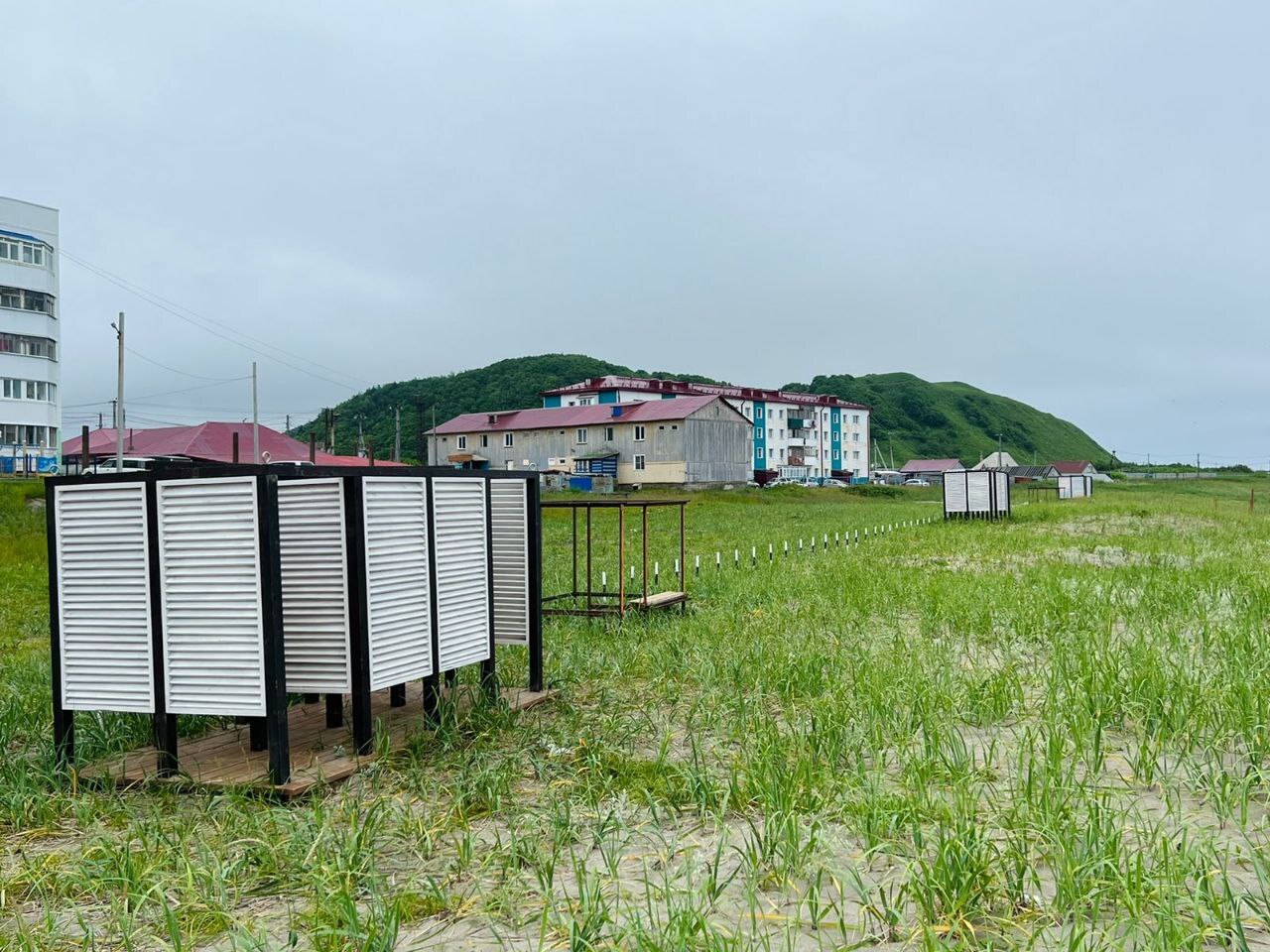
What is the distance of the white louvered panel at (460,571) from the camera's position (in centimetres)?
667

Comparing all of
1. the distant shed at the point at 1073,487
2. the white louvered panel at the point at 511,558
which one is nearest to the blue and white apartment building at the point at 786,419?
the distant shed at the point at 1073,487

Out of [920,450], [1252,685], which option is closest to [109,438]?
[1252,685]

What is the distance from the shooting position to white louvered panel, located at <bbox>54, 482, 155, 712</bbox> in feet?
18.9

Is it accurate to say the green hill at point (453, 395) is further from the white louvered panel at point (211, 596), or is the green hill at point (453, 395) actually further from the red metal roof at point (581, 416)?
the white louvered panel at point (211, 596)

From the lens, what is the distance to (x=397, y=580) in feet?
20.4

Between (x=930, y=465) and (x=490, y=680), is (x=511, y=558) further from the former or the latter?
(x=930, y=465)

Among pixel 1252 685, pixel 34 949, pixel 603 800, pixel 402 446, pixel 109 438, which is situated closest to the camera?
pixel 34 949

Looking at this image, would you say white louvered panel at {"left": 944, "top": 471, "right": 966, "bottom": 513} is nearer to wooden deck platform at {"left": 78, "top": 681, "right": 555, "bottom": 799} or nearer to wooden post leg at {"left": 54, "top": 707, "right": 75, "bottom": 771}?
wooden deck platform at {"left": 78, "top": 681, "right": 555, "bottom": 799}

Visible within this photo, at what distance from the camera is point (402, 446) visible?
10100 cm

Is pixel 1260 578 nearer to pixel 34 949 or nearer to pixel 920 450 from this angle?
pixel 34 949

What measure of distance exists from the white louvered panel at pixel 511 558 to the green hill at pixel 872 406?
7864 cm

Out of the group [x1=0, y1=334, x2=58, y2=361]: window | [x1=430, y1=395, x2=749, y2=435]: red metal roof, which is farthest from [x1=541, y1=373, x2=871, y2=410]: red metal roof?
[x1=0, y1=334, x2=58, y2=361]: window

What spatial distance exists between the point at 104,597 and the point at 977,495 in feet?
107

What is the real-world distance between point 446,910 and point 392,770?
200cm
